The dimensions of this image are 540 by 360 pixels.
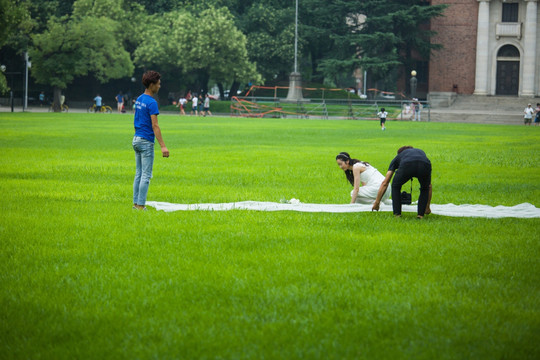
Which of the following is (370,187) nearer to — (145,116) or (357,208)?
(357,208)

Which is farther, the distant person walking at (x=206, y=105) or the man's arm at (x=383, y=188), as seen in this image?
the distant person walking at (x=206, y=105)

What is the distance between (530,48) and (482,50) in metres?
4.20

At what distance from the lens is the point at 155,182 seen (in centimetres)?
1464

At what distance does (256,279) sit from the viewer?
6551 mm

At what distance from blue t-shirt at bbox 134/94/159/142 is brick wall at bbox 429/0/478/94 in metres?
62.2

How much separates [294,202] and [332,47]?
6100 cm

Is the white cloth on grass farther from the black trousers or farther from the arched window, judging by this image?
the arched window

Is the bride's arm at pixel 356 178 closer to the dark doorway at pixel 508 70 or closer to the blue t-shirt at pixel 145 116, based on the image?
the blue t-shirt at pixel 145 116

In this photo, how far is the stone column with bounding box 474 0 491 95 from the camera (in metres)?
67.8

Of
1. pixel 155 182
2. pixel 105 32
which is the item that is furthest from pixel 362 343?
pixel 105 32

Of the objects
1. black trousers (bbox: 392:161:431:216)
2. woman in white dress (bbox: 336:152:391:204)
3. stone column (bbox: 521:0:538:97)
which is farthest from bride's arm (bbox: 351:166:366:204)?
stone column (bbox: 521:0:538:97)

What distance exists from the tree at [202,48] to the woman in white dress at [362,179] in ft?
170

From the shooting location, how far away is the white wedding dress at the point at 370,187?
11500mm

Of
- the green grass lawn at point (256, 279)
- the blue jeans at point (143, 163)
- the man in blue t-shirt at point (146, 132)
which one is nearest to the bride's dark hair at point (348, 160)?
the green grass lawn at point (256, 279)
